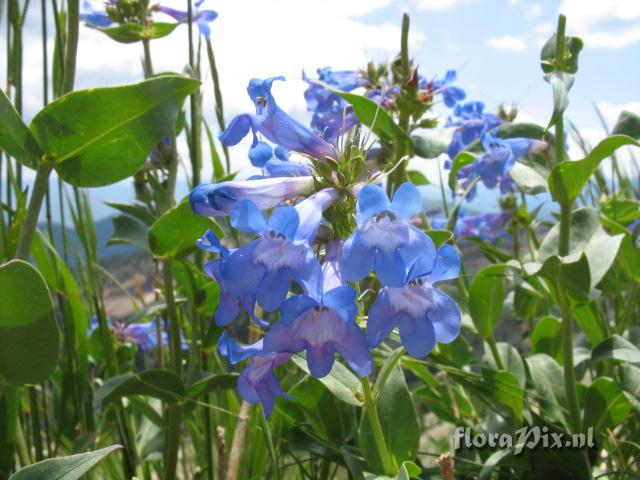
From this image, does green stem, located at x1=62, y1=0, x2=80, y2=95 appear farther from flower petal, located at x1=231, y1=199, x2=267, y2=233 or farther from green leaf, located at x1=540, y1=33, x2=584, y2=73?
green leaf, located at x1=540, y1=33, x2=584, y2=73

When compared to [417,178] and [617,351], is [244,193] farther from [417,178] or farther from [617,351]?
[417,178]

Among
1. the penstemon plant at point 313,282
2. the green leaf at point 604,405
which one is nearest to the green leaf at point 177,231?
the penstemon plant at point 313,282

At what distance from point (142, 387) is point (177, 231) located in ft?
1.09

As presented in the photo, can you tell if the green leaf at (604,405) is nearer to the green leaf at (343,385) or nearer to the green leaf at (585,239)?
the green leaf at (585,239)

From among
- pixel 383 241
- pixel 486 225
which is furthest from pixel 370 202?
pixel 486 225

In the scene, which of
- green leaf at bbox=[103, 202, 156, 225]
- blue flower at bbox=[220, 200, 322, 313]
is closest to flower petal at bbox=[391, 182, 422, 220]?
blue flower at bbox=[220, 200, 322, 313]

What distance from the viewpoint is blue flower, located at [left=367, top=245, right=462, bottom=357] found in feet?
2.87

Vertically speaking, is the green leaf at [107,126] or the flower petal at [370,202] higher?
the green leaf at [107,126]

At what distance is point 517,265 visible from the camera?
144 cm

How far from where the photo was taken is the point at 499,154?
5.37 ft

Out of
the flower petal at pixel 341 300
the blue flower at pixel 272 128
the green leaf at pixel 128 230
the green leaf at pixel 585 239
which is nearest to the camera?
the flower petal at pixel 341 300

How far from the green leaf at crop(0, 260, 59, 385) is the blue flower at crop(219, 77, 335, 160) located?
0.35m

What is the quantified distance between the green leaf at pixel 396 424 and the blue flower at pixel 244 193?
0.44 meters

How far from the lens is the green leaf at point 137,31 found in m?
1.97
